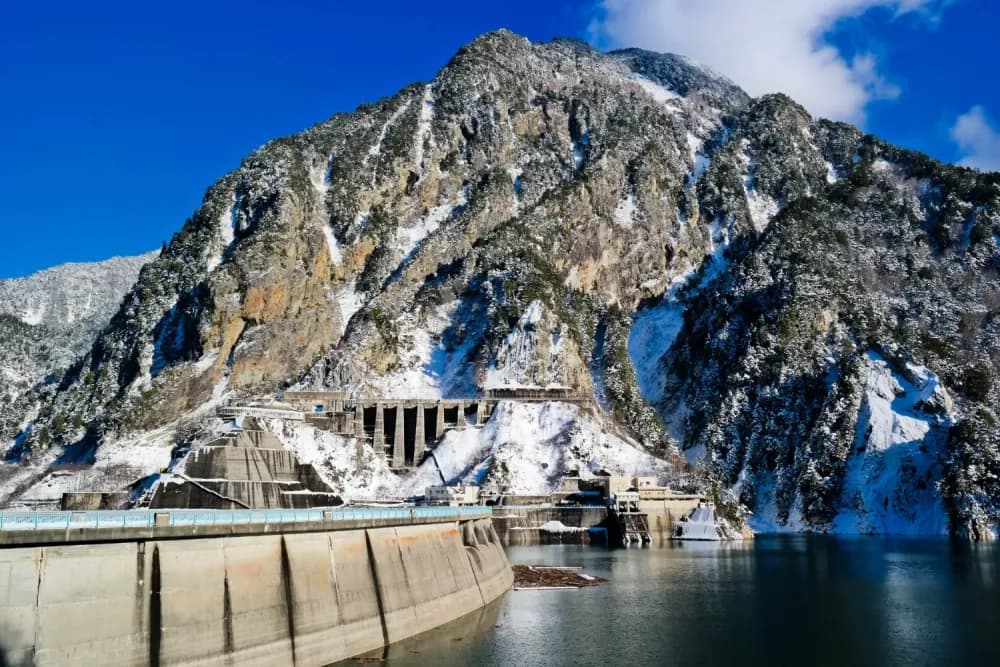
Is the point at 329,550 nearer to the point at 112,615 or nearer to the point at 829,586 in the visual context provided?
the point at 112,615

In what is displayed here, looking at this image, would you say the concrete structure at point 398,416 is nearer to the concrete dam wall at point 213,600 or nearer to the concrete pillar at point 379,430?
the concrete pillar at point 379,430

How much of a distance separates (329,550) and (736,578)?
51.0m

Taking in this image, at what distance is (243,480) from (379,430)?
47904 millimetres

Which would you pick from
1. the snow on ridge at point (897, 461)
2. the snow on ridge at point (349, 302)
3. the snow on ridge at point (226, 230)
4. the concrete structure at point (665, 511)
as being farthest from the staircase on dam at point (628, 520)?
the snow on ridge at point (226, 230)

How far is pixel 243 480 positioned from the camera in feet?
335

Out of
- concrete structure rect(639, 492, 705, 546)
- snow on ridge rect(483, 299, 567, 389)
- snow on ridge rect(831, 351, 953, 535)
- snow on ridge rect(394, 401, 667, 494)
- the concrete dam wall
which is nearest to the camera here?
the concrete dam wall

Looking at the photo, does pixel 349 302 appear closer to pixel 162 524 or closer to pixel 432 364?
pixel 432 364

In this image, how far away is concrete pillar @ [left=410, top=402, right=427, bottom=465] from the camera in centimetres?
14762

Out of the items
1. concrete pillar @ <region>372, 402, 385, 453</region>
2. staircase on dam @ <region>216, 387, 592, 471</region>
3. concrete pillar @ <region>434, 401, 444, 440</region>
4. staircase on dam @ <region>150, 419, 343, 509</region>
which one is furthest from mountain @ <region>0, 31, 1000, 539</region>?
staircase on dam @ <region>150, 419, 343, 509</region>

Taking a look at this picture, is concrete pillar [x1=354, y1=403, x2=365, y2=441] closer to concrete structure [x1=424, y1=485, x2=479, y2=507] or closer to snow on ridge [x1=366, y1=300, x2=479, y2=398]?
snow on ridge [x1=366, y1=300, x2=479, y2=398]

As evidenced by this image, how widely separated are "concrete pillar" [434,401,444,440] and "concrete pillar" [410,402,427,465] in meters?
2.10

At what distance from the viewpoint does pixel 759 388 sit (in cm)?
18212

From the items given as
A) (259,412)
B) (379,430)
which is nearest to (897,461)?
(379,430)

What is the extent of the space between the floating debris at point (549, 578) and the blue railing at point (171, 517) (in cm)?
2577
